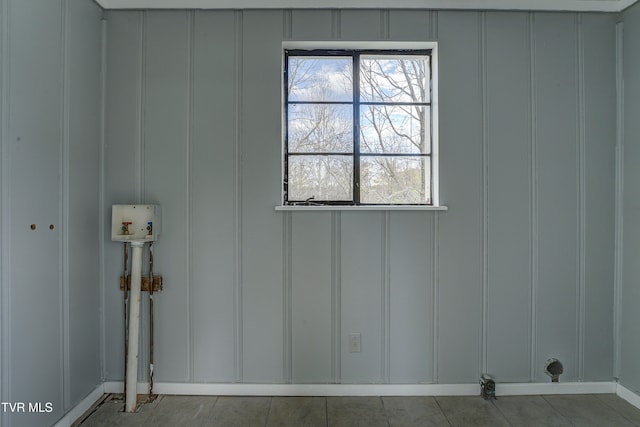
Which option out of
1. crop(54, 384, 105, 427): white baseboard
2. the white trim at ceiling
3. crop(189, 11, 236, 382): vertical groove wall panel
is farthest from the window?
crop(54, 384, 105, 427): white baseboard

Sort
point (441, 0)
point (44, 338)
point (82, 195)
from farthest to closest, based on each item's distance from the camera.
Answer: point (441, 0), point (82, 195), point (44, 338)

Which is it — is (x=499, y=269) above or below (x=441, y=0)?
below

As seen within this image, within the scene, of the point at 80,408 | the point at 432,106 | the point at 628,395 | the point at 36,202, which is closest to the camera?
the point at 36,202

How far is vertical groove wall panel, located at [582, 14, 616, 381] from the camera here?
6.62ft

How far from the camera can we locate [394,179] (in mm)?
2113

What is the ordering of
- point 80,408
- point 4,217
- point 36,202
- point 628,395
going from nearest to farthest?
point 4,217, point 36,202, point 80,408, point 628,395

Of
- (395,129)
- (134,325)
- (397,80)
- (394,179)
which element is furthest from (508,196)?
(134,325)

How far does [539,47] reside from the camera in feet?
6.65

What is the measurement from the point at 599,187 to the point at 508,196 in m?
0.57

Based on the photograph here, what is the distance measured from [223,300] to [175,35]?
1.65 meters

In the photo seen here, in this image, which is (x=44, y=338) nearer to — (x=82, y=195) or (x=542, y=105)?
(x=82, y=195)

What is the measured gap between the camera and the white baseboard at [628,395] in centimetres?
190

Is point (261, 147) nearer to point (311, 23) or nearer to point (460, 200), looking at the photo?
point (311, 23)

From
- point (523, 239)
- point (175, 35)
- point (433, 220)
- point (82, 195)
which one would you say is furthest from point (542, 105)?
point (82, 195)
